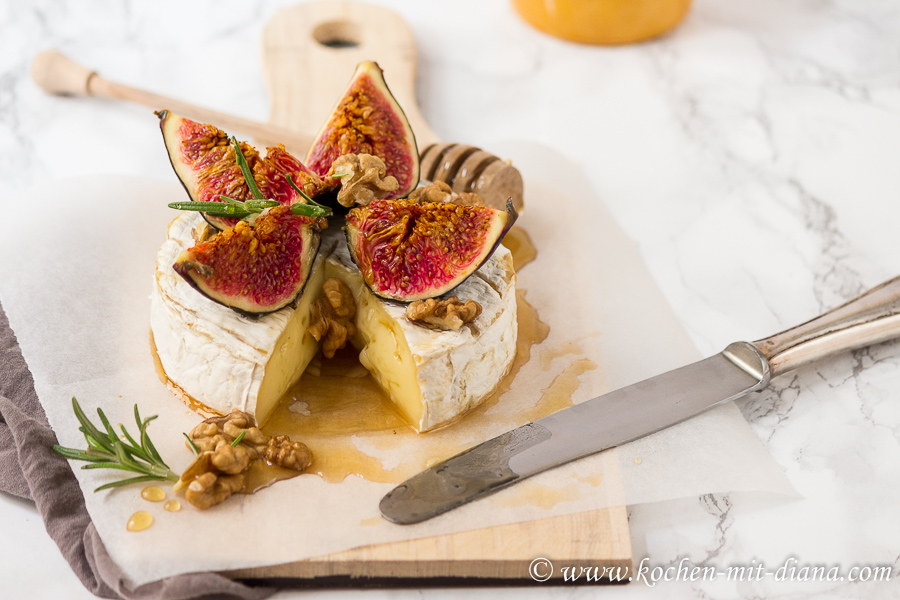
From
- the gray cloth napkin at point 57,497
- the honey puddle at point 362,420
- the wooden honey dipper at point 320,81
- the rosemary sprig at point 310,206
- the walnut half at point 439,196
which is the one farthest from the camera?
the wooden honey dipper at point 320,81

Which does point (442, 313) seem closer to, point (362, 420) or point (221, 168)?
point (362, 420)

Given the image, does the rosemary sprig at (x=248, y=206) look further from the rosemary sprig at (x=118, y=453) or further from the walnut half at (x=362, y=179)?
the rosemary sprig at (x=118, y=453)

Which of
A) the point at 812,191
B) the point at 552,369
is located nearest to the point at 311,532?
the point at 552,369

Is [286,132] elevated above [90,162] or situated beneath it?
elevated above

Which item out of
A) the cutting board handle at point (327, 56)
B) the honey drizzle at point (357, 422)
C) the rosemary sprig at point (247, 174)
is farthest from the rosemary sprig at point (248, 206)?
the cutting board handle at point (327, 56)

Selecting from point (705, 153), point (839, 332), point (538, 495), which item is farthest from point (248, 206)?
point (705, 153)

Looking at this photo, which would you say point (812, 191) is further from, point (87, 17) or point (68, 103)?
point (87, 17)
